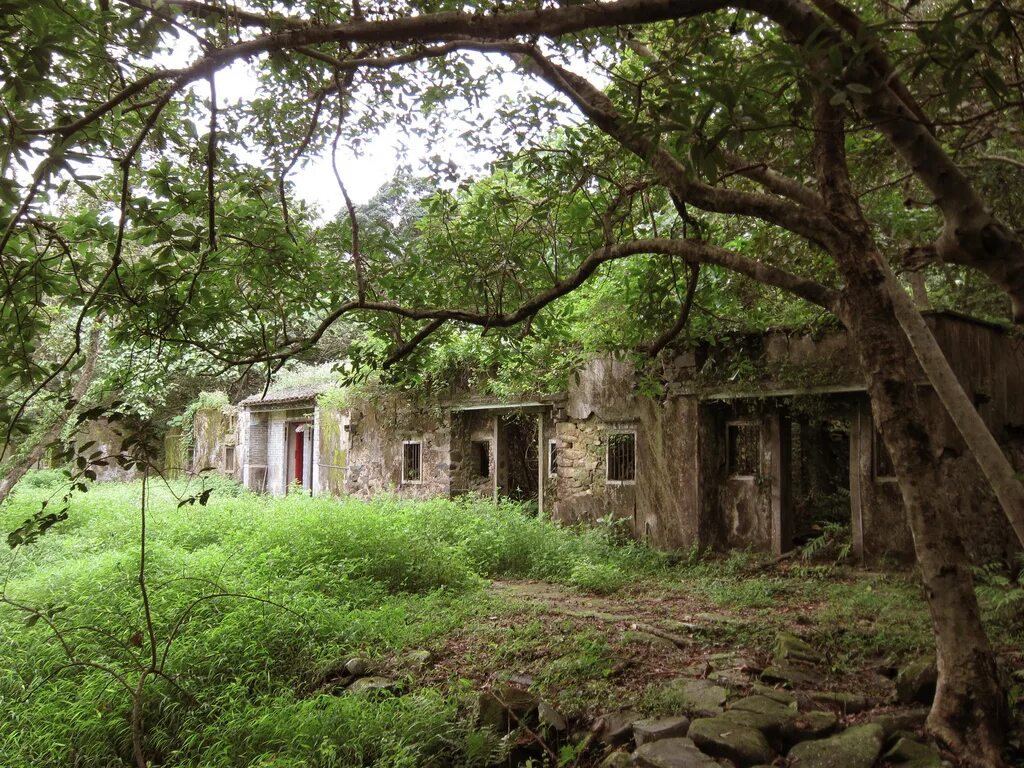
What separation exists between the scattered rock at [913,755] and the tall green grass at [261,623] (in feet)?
7.32

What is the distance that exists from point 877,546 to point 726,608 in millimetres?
2466

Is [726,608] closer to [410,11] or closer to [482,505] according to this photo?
[482,505]

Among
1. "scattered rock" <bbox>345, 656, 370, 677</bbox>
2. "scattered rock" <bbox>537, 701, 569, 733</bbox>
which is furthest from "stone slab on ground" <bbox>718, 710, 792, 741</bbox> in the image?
"scattered rock" <bbox>345, 656, 370, 677</bbox>

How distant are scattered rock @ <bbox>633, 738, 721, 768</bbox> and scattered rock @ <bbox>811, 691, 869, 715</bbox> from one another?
3.56ft

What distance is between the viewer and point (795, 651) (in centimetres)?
546

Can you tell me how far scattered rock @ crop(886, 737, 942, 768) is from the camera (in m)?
3.67

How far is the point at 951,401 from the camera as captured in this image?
4.12m

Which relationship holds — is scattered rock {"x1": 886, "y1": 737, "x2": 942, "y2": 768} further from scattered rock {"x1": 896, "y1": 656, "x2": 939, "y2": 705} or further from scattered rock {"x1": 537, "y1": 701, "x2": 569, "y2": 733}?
scattered rock {"x1": 537, "y1": 701, "x2": 569, "y2": 733}

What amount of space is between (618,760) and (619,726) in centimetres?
38

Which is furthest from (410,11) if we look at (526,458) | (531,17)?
(526,458)

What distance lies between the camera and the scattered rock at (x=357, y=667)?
5.62 meters

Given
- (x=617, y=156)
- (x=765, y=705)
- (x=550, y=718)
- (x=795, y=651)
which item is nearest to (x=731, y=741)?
(x=765, y=705)

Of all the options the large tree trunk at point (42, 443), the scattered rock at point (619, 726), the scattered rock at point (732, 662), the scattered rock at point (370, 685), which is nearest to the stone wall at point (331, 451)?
the large tree trunk at point (42, 443)

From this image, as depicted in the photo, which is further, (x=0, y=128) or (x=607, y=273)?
(x=607, y=273)
